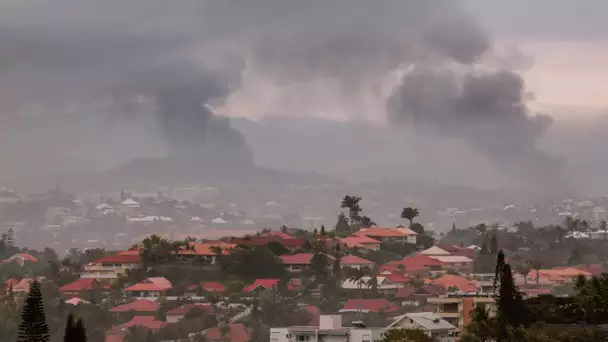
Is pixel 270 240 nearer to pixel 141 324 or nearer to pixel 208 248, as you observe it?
pixel 208 248

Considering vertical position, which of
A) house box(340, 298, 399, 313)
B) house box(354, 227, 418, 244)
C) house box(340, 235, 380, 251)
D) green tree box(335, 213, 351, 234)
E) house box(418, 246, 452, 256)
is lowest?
house box(340, 298, 399, 313)

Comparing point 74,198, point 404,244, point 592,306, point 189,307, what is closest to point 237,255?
point 189,307

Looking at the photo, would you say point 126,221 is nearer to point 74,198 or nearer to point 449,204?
point 74,198

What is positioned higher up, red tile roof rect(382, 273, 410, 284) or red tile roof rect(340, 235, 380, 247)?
red tile roof rect(340, 235, 380, 247)

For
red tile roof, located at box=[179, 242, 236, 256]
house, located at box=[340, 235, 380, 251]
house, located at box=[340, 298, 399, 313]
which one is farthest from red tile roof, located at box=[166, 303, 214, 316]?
house, located at box=[340, 235, 380, 251]

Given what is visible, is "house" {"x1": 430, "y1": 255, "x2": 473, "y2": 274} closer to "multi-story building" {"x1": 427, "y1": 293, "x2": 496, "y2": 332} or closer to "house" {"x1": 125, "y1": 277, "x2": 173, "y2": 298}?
"house" {"x1": 125, "y1": 277, "x2": 173, "y2": 298}

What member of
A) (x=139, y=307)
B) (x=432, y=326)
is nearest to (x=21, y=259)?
(x=139, y=307)

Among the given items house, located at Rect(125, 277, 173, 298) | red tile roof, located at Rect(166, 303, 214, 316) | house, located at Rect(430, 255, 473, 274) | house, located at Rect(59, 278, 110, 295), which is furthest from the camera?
house, located at Rect(430, 255, 473, 274)
